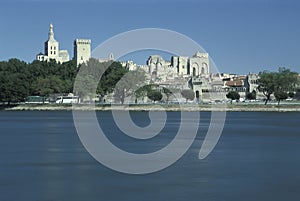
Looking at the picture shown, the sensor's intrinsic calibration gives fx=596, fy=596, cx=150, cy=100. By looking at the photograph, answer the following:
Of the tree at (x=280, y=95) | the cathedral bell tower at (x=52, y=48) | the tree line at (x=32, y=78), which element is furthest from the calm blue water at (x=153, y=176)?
the cathedral bell tower at (x=52, y=48)

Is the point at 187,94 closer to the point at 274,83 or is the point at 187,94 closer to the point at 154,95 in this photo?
the point at 154,95

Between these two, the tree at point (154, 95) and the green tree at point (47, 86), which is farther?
the tree at point (154, 95)

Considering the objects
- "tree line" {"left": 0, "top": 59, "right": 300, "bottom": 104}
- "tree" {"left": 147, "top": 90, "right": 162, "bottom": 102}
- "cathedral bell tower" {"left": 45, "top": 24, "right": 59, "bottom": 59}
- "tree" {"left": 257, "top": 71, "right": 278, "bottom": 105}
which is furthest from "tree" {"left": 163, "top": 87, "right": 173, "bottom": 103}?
"cathedral bell tower" {"left": 45, "top": 24, "right": 59, "bottom": 59}

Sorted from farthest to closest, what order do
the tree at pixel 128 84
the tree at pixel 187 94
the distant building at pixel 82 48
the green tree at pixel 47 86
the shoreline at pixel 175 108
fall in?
1. the distant building at pixel 82 48
2. the tree at pixel 187 94
3. the green tree at pixel 47 86
4. the tree at pixel 128 84
5. the shoreline at pixel 175 108

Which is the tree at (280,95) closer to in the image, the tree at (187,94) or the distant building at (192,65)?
the tree at (187,94)

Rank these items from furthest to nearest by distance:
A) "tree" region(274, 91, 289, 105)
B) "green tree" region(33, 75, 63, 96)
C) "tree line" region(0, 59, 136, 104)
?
"green tree" region(33, 75, 63, 96) < "tree" region(274, 91, 289, 105) < "tree line" region(0, 59, 136, 104)

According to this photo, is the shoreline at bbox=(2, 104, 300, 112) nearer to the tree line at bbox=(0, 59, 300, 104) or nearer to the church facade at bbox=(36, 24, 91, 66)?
the tree line at bbox=(0, 59, 300, 104)

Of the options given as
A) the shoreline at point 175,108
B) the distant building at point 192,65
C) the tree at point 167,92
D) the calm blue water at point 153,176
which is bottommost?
the calm blue water at point 153,176

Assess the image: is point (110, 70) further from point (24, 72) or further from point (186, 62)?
point (186, 62)

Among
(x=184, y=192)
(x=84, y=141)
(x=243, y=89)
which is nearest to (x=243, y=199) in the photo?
(x=184, y=192)

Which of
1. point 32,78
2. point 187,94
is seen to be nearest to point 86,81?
point 32,78

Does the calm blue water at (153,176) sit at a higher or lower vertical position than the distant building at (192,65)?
lower

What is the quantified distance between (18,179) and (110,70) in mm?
78605

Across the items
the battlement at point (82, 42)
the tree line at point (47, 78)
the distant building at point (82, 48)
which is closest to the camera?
the tree line at point (47, 78)
